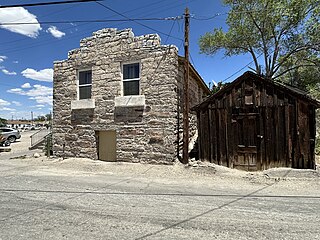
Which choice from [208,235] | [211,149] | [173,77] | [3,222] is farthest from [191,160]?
[3,222]

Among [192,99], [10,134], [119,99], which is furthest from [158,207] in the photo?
[10,134]

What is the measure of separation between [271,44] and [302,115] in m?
13.8

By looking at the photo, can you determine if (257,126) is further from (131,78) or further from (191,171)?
(131,78)

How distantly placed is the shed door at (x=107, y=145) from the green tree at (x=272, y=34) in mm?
13293

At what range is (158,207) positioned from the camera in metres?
5.15

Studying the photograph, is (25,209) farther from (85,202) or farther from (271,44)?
(271,44)

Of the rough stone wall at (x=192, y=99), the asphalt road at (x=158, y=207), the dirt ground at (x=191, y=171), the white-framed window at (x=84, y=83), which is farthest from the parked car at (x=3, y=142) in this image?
the rough stone wall at (x=192, y=99)

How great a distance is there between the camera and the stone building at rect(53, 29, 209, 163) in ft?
33.7

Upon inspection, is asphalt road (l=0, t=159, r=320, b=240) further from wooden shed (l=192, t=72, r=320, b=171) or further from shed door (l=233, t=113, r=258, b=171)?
wooden shed (l=192, t=72, r=320, b=171)

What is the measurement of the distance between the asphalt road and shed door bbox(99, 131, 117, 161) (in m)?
2.95

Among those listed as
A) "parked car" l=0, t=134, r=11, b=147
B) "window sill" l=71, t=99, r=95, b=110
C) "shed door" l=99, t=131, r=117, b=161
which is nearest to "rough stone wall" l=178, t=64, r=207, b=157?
"shed door" l=99, t=131, r=117, b=161

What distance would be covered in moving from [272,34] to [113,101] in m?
14.9

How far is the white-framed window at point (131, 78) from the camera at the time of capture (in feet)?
35.8

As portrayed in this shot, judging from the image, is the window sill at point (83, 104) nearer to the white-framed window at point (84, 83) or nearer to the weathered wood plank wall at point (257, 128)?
the white-framed window at point (84, 83)
